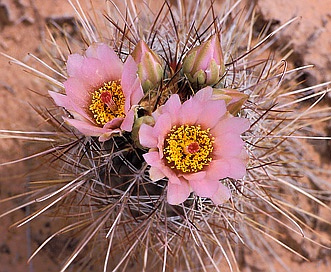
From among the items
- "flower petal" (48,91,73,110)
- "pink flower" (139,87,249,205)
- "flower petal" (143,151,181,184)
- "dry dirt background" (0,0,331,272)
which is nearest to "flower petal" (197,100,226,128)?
"pink flower" (139,87,249,205)

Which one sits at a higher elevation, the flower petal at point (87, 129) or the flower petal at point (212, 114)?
the flower petal at point (87, 129)

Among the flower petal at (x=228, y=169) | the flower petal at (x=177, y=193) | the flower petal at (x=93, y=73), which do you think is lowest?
the flower petal at (x=177, y=193)

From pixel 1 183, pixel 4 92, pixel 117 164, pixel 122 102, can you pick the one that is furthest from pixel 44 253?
pixel 122 102

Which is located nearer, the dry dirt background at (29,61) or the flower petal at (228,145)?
the flower petal at (228,145)

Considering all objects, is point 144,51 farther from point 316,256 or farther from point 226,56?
point 316,256

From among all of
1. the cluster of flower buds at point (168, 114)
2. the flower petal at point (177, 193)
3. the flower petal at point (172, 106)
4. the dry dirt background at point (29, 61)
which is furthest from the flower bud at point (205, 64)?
the dry dirt background at point (29, 61)

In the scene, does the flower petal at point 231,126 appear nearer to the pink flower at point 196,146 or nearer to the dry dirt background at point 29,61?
the pink flower at point 196,146

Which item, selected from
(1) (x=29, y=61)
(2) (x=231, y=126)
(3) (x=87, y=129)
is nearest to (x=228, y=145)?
(2) (x=231, y=126)
